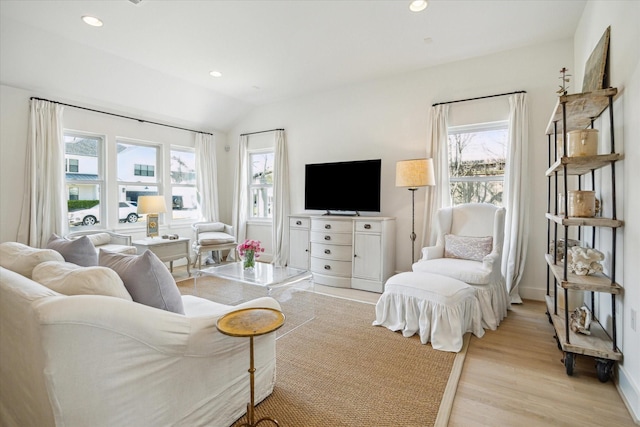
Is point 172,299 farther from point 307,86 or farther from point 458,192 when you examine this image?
point 307,86

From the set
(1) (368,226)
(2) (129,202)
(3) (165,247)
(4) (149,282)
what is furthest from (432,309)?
(2) (129,202)

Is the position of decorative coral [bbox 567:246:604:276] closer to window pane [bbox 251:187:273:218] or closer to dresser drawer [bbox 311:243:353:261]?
dresser drawer [bbox 311:243:353:261]

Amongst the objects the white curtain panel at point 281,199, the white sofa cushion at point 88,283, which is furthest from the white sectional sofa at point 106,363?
the white curtain panel at point 281,199

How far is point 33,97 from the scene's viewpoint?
3.85 m

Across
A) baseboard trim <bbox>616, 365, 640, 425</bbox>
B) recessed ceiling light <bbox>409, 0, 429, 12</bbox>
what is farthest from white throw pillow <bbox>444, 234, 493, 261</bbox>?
recessed ceiling light <bbox>409, 0, 429, 12</bbox>

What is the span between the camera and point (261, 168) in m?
6.03

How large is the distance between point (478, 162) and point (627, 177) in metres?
2.15

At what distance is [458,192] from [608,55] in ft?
6.85

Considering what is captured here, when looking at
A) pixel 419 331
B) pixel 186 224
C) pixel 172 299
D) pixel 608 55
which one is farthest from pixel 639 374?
pixel 186 224

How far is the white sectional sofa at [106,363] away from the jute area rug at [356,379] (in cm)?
36

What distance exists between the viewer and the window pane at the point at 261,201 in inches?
234

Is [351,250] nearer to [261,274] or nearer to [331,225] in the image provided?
[331,225]

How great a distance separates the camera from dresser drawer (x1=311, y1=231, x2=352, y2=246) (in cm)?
424

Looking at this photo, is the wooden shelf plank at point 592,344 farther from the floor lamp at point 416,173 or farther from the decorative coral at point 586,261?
the floor lamp at point 416,173
